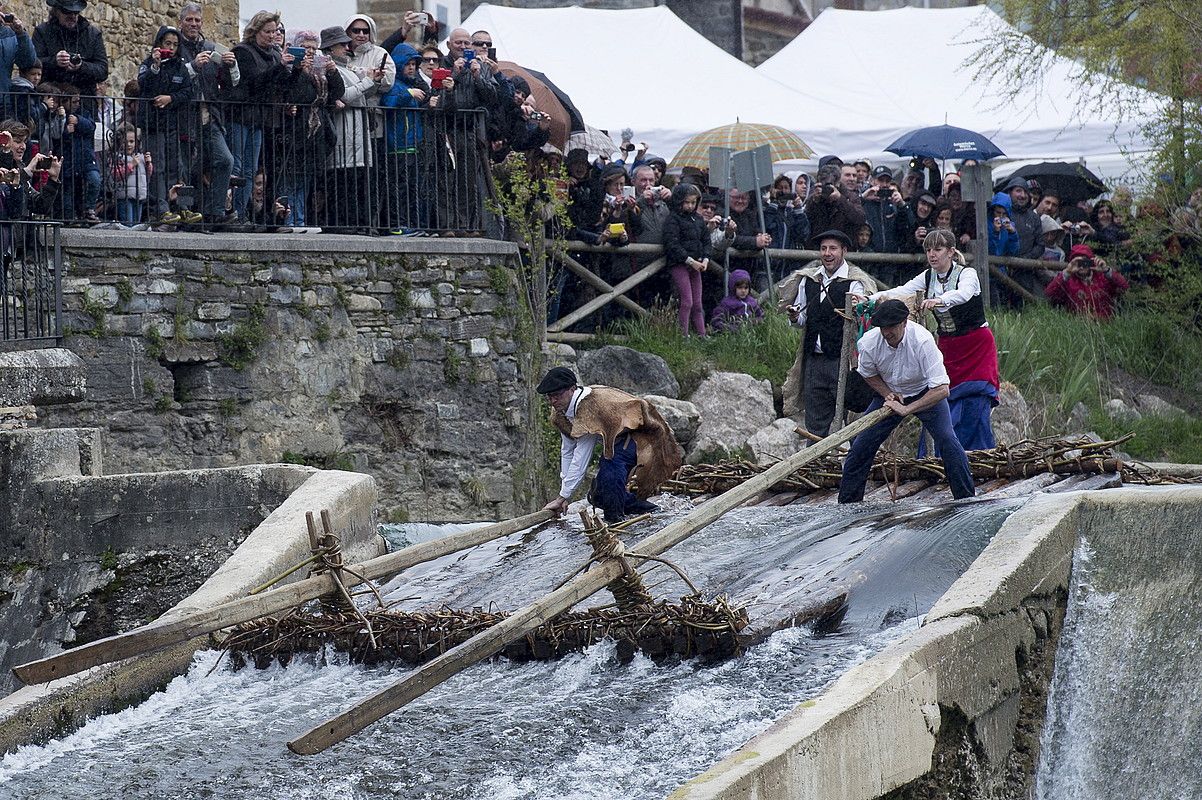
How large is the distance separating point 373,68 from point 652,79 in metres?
8.00

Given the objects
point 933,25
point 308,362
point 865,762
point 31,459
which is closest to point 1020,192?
point 933,25

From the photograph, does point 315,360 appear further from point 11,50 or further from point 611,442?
point 611,442

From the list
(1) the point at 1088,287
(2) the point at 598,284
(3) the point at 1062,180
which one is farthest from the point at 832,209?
(3) the point at 1062,180

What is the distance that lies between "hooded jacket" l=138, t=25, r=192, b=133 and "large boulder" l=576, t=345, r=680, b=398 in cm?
446

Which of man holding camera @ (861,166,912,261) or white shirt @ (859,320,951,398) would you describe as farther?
man holding camera @ (861,166,912,261)

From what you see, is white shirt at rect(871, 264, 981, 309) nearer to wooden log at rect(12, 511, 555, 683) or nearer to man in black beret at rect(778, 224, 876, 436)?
man in black beret at rect(778, 224, 876, 436)

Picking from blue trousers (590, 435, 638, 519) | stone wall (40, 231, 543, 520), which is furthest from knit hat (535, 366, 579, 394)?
stone wall (40, 231, 543, 520)

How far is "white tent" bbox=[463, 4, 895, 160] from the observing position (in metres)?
19.8

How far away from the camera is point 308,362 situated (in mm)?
13820

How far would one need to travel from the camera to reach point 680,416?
50.0 ft

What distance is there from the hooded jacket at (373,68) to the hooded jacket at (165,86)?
1455 mm

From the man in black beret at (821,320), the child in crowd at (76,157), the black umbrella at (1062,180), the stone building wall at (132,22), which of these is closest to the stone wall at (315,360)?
the child in crowd at (76,157)

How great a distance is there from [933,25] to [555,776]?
19397 millimetres

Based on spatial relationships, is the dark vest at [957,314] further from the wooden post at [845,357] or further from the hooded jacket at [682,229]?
the hooded jacket at [682,229]
